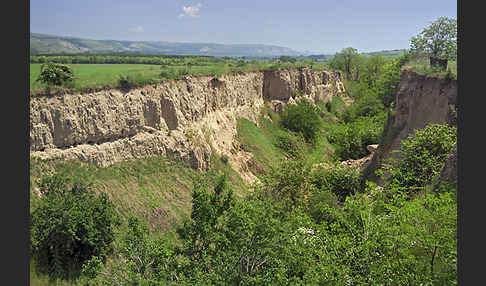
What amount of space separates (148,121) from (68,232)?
11.7 m

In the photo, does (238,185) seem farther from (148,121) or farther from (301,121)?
(301,121)

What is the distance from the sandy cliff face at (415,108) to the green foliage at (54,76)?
73.3ft

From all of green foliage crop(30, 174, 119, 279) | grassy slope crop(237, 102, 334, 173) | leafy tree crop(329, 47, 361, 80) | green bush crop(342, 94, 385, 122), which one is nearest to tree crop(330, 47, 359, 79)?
leafy tree crop(329, 47, 361, 80)

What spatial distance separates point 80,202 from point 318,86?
47.0 metres

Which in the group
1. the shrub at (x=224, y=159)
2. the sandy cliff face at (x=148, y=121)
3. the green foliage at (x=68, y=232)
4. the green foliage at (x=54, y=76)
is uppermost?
the green foliage at (x=54, y=76)

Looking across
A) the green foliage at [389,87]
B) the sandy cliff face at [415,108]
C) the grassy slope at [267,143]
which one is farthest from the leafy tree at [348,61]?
the sandy cliff face at [415,108]

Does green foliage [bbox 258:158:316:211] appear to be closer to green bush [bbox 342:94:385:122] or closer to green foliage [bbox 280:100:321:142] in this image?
green foliage [bbox 280:100:321:142]

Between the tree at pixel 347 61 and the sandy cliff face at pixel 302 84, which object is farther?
the tree at pixel 347 61

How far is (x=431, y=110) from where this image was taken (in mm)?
23141

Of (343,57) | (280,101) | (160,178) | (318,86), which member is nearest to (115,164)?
(160,178)

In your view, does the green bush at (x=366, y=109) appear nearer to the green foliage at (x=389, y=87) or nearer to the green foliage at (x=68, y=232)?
the green foliage at (x=389, y=87)

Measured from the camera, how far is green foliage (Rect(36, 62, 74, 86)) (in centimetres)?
1914

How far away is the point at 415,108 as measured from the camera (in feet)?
81.4

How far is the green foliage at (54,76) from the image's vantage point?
19.1m
